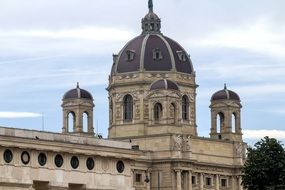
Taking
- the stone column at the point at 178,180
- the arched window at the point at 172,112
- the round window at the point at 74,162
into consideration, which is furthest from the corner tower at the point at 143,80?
the round window at the point at 74,162

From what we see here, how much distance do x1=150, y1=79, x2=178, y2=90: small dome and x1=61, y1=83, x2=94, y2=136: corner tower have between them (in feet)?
42.6

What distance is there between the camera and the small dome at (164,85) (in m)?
171

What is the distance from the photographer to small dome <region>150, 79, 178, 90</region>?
17100 cm

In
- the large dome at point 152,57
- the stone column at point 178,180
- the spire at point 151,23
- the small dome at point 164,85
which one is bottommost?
the stone column at point 178,180

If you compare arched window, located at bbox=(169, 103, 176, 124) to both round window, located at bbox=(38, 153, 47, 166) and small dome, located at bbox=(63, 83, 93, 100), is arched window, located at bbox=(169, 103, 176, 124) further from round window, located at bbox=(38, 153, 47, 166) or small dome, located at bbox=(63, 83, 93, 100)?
round window, located at bbox=(38, 153, 47, 166)

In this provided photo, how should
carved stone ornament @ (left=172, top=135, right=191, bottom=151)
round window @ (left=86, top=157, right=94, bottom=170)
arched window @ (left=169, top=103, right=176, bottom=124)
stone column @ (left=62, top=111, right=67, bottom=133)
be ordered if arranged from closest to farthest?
round window @ (left=86, top=157, right=94, bottom=170)
carved stone ornament @ (left=172, top=135, right=191, bottom=151)
arched window @ (left=169, top=103, right=176, bottom=124)
stone column @ (left=62, top=111, right=67, bottom=133)

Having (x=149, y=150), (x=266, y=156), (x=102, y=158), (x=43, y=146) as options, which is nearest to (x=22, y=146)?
(x=43, y=146)

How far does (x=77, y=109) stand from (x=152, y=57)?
45.4 ft

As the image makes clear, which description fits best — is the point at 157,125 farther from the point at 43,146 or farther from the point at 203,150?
the point at 43,146

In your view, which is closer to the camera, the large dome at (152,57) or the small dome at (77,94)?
the small dome at (77,94)

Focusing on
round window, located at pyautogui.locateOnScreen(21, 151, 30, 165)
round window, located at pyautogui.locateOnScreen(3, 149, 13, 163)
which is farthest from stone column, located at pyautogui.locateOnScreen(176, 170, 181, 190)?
round window, located at pyautogui.locateOnScreen(3, 149, 13, 163)

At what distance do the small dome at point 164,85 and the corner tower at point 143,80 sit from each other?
13.6 ft

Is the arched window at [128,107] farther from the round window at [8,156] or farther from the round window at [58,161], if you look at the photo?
the round window at [8,156]

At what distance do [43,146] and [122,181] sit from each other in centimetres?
1192
